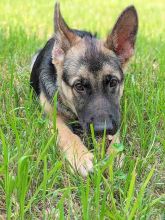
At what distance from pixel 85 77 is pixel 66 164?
99 cm

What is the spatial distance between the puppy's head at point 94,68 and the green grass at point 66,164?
0.55 feet

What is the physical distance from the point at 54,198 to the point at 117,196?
41 centimetres

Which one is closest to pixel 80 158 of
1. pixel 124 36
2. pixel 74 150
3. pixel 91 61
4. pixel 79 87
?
pixel 74 150

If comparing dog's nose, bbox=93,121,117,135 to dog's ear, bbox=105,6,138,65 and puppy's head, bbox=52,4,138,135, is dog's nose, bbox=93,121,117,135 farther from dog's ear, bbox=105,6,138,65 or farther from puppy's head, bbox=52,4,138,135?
dog's ear, bbox=105,6,138,65

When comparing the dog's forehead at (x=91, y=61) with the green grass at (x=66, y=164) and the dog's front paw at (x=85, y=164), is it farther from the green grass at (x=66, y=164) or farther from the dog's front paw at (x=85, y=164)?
the dog's front paw at (x=85, y=164)

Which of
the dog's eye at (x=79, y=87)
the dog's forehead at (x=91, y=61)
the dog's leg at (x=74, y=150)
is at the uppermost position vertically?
the dog's forehead at (x=91, y=61)

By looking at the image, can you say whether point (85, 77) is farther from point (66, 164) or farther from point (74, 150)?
point (66, 164)

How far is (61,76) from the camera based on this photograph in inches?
185

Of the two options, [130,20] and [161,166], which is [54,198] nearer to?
[161,166]

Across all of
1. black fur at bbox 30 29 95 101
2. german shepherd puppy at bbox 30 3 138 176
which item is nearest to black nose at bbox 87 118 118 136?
german shepherd puppy at bbox 30 3 138 176

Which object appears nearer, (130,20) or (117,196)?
(117,196)

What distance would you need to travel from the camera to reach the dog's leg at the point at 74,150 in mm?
3625

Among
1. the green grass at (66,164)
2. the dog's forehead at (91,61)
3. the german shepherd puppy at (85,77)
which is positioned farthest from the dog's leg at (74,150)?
the dog's forehead at (91,61)

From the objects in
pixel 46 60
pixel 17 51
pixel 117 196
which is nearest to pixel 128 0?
pixel 17 51
